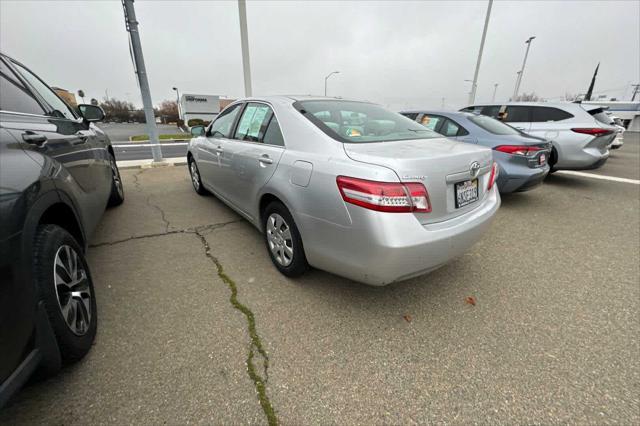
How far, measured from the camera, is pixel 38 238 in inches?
54.9

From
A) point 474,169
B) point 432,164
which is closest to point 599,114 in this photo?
point 474,169

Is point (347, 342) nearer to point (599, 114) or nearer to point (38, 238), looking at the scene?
point (38, 238)

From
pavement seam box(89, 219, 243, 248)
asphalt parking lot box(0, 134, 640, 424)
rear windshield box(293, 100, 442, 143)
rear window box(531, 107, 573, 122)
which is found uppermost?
rear window box(531, 107, 573, 122)

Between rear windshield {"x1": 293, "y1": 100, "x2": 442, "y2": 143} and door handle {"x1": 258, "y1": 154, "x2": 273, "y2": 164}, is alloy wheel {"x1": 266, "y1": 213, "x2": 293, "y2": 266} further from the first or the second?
rear windshield {"x1": 293, "y1": 100, "x2": 442, "y2": 143}

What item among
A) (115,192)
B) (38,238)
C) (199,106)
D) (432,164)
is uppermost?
(199,106)

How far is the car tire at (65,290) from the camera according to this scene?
4.44 ft

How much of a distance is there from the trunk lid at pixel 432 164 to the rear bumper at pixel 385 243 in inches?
3.8

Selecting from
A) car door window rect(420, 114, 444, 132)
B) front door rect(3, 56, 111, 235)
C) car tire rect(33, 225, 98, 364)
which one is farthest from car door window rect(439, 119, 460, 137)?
car tire rect(33, 225, 98, 364)

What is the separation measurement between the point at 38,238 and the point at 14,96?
1.32m

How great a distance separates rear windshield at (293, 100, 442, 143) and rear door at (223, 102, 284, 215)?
351mm

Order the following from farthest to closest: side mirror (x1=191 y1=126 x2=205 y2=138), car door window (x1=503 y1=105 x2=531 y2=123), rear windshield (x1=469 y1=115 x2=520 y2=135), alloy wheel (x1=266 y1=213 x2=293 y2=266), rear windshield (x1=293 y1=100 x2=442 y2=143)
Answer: car door window (x1=503 y1=105 x2=531 y2=123) → rear windshield (x1=469 y1=115 x2=520 y2=135) → side mirror (x1=191 y1=126 x2=205 y2=138) → alloy wheel (x1=266 y1=213 x2=293 y2=266) → rear windshield (x1=293 y1=100 x2=442 y2=143)

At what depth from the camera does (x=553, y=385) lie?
1.59 metres

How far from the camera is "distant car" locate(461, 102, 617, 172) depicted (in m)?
5.50

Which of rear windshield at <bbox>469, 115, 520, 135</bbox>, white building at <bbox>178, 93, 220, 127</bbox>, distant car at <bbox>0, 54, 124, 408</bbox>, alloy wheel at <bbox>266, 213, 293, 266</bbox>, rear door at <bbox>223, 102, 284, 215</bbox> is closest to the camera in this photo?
distant car at <bbox>0, 54, 124, 408</bbox>
